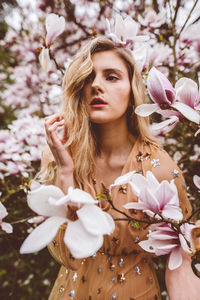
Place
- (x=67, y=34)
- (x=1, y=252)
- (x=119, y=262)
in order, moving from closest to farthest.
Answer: (x=119, y=262) < (x=1, y=252) < (x=67, y=34)

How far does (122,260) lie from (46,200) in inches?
24.6

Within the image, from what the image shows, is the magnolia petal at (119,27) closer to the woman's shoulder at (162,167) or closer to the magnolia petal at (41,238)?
the woman's shoulder at (162,167)

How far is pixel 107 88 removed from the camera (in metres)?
0.90

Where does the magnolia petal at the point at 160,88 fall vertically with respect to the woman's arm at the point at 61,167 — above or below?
above

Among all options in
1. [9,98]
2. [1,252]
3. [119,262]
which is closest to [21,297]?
[1,252]

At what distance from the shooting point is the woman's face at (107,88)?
0.89 metres

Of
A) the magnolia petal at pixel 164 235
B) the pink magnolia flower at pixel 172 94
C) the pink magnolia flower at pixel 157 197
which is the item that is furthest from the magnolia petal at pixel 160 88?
the magnolia petal at pixel 164 235

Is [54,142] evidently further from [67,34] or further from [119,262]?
[67,34]

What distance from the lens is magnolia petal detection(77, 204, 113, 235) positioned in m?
0.34

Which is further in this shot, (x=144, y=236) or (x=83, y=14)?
(x=83, y=14)

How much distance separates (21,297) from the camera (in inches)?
75.8

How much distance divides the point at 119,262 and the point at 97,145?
47 centimetres

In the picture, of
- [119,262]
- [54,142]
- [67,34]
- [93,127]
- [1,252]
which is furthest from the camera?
[67,34]

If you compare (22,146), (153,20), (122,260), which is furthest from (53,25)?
(22,146)
